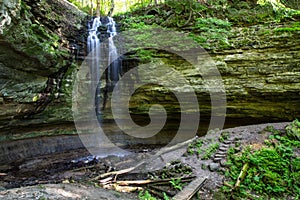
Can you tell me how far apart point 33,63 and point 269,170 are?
7.79 meters

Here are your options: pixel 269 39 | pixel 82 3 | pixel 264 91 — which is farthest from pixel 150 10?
pixel 82 3

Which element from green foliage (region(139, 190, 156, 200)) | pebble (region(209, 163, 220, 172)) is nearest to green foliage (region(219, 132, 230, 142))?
pebble (region(209, 163, 220, 172))

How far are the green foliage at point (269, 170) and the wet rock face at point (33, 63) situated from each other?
678cm

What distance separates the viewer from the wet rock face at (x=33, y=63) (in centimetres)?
609

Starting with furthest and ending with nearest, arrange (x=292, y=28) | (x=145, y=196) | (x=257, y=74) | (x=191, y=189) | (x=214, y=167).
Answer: (x=257, y=74)
(x=292, y=28)
(x=214, y=167)
(x=191, y=189)
(x=145, y=196)

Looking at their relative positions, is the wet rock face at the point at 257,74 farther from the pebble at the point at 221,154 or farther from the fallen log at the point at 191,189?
the fallen log at the point at 191,189

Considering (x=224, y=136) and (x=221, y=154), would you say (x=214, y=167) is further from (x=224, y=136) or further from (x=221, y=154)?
(x=224, y=136)

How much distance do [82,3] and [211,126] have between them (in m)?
16.0

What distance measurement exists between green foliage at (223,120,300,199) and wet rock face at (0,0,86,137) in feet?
22.3

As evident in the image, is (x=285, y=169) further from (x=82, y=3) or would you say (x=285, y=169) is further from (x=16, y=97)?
(x=82, y=3)

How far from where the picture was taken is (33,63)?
7133 millimetres

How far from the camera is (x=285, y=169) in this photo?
16.3ft

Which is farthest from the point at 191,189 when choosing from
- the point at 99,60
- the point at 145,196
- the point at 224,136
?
the point at 99,60

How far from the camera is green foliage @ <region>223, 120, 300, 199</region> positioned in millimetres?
4621
